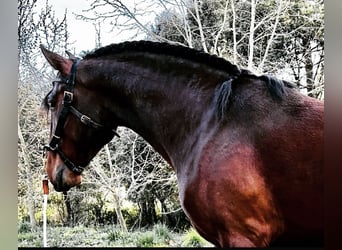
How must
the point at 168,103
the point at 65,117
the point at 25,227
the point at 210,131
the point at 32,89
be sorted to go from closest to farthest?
the point at 210,131 → the point at 168,103 → the point at 65,117 → the point at 25,227 → the point at 32,89

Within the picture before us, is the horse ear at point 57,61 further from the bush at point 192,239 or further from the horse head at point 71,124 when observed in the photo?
the bush at point 192,239

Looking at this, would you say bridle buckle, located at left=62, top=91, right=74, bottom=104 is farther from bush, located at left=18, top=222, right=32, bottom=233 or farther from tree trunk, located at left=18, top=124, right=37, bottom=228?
bush, located at left=18, top=222, right=32, bottom=233

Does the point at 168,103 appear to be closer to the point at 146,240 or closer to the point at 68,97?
the point at 68,97

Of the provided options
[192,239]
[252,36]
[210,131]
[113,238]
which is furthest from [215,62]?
[113,238]

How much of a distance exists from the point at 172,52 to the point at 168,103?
0.62 feet

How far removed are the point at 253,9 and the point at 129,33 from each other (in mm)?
765

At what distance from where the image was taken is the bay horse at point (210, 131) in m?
1.37

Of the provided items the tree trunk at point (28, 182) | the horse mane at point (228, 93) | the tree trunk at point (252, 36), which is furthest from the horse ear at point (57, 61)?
the tree trunk at point (252, 36)

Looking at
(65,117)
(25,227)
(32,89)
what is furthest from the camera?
(32,89)

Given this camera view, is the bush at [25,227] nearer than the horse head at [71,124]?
No

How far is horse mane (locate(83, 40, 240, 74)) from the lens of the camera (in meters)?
1.56

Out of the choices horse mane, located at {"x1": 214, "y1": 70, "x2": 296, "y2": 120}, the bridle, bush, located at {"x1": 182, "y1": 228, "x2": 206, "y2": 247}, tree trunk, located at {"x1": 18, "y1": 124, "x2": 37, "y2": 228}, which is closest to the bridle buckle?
the bridle

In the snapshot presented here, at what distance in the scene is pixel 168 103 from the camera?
5.15 feet

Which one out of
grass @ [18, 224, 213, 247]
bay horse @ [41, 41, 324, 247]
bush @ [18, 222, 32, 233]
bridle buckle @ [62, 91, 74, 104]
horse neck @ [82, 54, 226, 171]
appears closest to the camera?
bay horse @ [41, 41, 324, 247]
